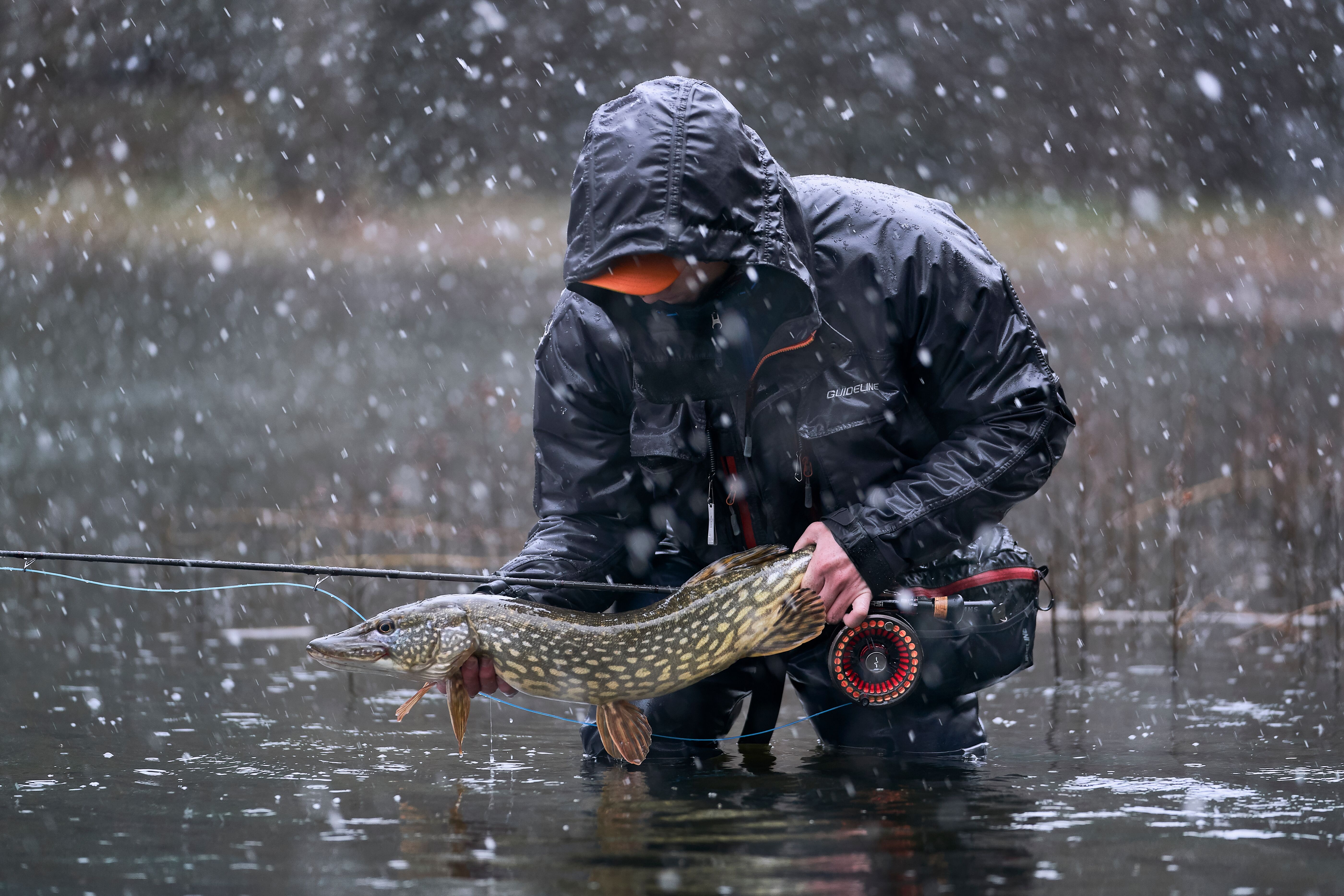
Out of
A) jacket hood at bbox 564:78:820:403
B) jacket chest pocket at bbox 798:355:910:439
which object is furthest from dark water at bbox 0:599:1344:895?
jacket hood at bbox 564:78:820:403

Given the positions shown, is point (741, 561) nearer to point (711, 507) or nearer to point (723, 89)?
point (711, 507)

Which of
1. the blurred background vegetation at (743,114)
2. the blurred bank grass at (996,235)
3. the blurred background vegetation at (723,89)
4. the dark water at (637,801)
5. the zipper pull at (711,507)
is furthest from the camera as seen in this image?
the blurred background vegetation at (723,89)

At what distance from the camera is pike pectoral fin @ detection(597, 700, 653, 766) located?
324cm

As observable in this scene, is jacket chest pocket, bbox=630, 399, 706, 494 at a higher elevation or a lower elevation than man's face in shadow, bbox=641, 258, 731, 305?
lower

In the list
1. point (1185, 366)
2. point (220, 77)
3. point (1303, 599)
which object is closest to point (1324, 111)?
point (1185, 366)

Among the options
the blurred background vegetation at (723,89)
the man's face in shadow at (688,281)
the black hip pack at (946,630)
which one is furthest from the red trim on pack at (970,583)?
the blurred background vegetation at (723,89)

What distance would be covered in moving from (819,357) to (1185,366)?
15682 millimetres

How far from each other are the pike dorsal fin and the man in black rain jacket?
107mm

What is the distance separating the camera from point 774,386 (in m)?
3.34

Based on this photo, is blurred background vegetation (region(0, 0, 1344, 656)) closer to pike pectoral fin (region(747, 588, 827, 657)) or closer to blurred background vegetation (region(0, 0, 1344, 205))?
blurred background vegetation (region(0, 0, 1344, 205))

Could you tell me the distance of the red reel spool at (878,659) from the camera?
130 inches

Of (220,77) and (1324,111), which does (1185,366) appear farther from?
(220,77)

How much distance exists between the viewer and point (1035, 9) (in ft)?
61.0

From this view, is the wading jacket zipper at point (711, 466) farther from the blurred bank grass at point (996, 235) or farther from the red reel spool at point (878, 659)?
the blurred bank grass at point (996, 235)
